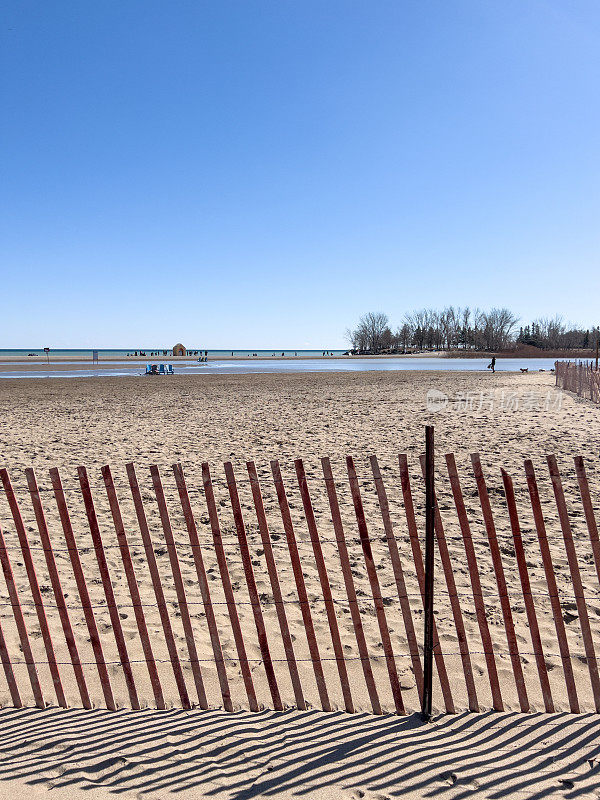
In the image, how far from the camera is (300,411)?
1894 cm

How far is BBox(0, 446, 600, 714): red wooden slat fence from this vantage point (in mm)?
3316

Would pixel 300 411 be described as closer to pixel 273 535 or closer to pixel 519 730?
pixel 273 535

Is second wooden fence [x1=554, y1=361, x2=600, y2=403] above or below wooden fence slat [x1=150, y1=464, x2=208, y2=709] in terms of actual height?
below

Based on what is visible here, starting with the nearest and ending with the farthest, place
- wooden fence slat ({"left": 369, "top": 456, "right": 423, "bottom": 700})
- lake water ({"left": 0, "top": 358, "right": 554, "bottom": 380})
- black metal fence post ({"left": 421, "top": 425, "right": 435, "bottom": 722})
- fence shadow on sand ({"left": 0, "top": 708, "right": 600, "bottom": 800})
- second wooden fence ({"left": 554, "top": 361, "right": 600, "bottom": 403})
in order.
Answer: fence shadow on sand ({"left": 0, "top": 708, "right": 600, "bottom": 800})
black metal fence post ({"left": 421, "top": 425, "right": 435, "bottom": 722})
wooden fence slat ({"left": 369, "top": 456, "right": 423, "bottom": 700})
second wooden fence ({"left": 554, "top": 361, "right": 600, "bottom": 403})
lake water ({"left": 0, "top": 358, "right": 554, "bottom": 380})

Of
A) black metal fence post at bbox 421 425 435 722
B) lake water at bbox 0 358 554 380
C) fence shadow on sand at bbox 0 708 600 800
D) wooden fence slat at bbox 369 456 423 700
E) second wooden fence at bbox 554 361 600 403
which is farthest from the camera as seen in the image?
lake water at bbox 0 358 554 380

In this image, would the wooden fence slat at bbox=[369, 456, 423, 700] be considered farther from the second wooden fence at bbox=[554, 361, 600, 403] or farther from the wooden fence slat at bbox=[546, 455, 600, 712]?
the second wooden fence at bbox=[554, 361, 600, 403]

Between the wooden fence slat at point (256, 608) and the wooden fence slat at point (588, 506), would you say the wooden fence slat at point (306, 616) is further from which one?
the wooden fence slat at point (588, 506)

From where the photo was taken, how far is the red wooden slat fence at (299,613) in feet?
10.9

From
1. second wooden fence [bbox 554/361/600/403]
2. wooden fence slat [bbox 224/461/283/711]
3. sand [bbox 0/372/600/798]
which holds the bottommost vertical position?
second wooden fence [bbox 554/361/600/403]

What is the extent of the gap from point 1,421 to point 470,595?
1600 centimetres

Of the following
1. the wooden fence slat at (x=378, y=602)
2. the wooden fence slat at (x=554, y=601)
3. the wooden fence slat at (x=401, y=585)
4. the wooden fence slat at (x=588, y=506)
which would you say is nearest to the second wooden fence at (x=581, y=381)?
the wooden fence slat at (x=588, y=506)

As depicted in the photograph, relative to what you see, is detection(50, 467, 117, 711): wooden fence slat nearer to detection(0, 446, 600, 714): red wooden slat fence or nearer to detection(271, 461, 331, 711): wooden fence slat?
detection(0, 446, 600, 714): red wooden slat fence

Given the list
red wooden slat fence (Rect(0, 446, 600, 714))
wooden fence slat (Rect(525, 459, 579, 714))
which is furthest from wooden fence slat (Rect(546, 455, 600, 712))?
wooden fence slat (Rect(525, 459, 579, 714))

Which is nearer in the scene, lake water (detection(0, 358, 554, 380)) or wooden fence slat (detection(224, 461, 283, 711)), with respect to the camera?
wooden fence slat (detection(224, 461, 283, 711))
